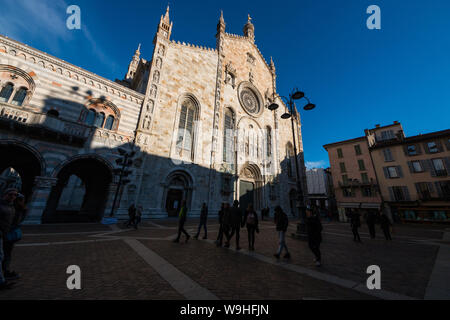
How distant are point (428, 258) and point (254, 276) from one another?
5802 mm

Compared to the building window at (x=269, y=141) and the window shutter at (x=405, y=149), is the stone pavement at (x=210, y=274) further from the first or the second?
the window shutter at (x=405, y=149)

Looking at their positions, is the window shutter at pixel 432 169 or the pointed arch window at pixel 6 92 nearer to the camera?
the pointed arch window at pixel 6 92

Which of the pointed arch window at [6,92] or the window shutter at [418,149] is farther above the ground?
the window shutter at [418,149]

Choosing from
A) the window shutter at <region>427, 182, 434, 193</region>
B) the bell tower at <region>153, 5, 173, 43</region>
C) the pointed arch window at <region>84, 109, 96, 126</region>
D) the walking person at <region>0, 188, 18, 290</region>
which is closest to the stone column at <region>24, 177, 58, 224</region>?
the pointed arch window at <region>84, 109, 96, 126</region>

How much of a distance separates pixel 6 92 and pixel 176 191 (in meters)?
12.6

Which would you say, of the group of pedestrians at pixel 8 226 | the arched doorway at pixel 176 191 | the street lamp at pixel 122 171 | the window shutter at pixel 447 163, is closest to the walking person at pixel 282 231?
the group of pedestrians at pixel 8 226

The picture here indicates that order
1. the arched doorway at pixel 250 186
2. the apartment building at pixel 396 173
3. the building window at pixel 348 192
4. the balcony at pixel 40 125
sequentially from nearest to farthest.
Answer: the balcony at pixel 40 125, the apartment building at pixel 396 173, the arched doorway at pixel 250 186, the building window at pixel 348 192

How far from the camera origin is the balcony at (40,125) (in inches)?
352

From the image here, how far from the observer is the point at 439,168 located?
19.0 meters

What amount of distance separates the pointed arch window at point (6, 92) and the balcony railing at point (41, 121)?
63.2 inches

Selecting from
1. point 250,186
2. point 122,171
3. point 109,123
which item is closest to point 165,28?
point 109,123

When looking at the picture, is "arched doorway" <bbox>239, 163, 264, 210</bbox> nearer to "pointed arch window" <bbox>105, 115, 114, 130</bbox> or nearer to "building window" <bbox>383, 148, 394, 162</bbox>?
"pointed arch window" <bbox>105, 115, 114, 130</bbox>
